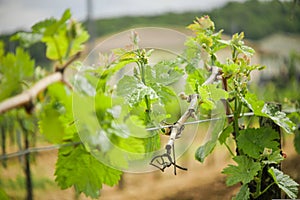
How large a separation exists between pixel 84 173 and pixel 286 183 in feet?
1.00

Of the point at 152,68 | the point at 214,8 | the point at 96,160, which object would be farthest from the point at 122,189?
the point at 214,8

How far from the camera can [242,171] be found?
668 millimetres

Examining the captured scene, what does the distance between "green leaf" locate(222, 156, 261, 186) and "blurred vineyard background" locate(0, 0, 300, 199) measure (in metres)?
0.17

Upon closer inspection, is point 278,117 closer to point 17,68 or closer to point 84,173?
point 84,173

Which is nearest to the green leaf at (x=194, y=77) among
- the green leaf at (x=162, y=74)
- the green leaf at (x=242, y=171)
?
the green leaf at (x=162, y=74)

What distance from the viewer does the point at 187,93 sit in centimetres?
64

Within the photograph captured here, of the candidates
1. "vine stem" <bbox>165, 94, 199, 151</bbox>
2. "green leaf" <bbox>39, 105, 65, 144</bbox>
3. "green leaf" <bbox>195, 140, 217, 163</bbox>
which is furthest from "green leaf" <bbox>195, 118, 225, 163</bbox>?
"green leaf" <bbox>39, 105, 65, 144</bbox>

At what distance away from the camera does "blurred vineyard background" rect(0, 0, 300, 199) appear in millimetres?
1178

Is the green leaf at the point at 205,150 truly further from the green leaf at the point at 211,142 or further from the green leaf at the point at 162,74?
the green leaf at the point at 162,74

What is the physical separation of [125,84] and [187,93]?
0.09 meters

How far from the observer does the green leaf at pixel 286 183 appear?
67 centimetres

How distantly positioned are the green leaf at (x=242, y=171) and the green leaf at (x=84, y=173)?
0.17 m

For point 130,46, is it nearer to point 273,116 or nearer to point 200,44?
point 200,44

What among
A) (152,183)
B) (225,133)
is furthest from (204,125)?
(152,183)
